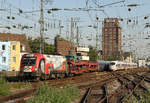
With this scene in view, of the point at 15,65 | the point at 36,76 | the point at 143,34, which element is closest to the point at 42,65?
the point at 36,76

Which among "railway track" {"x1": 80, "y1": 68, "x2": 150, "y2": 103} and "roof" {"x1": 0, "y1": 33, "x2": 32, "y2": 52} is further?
"roof" {"x1": 0, "y1": 33, "x2": 32, "y2": 52}

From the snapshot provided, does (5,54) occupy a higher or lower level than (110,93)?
higher

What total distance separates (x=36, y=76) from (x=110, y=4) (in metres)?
8.82

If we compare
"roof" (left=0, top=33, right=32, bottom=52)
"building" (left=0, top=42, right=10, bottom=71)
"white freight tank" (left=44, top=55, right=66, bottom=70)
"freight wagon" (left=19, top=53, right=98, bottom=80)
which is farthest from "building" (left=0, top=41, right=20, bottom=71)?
"white freight tank" (left=44, top=55, right=66, bottom=70)

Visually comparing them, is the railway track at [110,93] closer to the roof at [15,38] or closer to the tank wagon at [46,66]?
the tank wagon at [46,66]

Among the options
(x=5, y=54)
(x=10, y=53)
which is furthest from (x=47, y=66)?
(x=5, y=54)

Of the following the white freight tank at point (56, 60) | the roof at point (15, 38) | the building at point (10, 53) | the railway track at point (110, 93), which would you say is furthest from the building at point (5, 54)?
the railway track at point (110, 93)

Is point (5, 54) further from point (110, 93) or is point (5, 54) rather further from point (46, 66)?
point (110, 93)

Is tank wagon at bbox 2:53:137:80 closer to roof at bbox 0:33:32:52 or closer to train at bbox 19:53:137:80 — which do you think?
train at bbox 19:53:137:80

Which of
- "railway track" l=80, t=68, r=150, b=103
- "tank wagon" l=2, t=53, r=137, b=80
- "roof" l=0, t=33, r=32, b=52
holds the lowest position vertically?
"railway track" l=80, t=68, r=150, b=103

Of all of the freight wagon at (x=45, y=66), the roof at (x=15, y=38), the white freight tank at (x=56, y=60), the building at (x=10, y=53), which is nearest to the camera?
the freight wagon at (x=45, y=66)

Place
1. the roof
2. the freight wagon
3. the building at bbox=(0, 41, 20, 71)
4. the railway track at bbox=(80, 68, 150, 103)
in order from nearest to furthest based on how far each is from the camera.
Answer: the railway track at bbox=(80, 68, 150, 103) → the freight wagon → the building at bbox=(0, 41, 20, 71) → the roof

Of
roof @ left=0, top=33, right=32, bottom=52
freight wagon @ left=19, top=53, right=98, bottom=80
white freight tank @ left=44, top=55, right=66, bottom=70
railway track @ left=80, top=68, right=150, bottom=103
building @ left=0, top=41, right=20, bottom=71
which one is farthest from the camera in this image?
roof @ left=0, top=33, right=32, bottom=52

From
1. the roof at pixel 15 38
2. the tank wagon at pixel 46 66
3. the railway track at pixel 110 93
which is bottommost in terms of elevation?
the railway track at pixel 110 93
